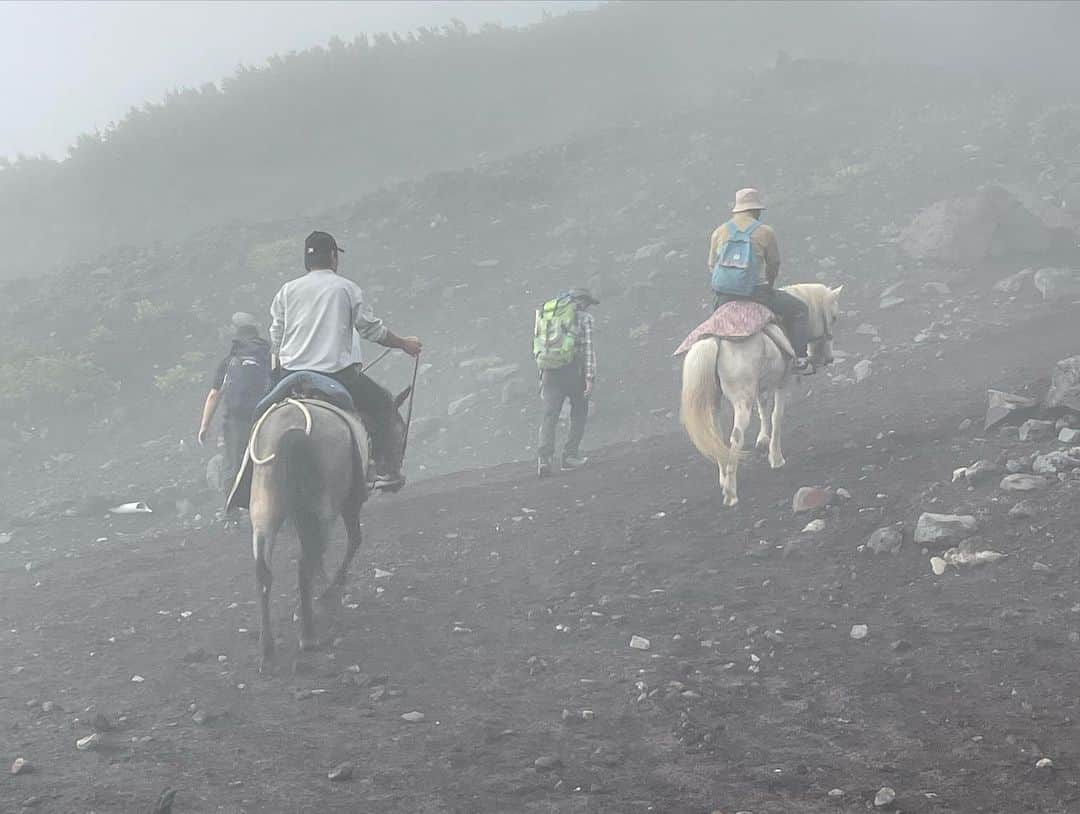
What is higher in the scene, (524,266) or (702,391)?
(702,391)

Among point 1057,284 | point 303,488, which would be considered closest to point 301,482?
point 303,488

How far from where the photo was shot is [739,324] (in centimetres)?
848

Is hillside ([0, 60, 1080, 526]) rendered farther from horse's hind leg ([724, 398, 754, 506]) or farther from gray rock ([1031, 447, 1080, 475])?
gray rock ([1031, 447, 1080, 475])

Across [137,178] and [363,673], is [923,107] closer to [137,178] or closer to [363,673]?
[137,178]

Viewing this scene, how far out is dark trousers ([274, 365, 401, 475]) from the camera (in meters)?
7.32

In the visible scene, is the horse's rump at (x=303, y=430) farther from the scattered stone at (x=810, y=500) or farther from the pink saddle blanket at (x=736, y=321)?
the scattered stone at (x=810, y=500)

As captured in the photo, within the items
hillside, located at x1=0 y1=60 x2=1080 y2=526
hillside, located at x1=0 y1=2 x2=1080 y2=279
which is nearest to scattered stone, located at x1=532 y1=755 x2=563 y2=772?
hillside, located at x1=0 y1=60 x2=1080 y2=526

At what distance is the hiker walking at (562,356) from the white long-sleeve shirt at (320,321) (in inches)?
175

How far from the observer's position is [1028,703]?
4641mm

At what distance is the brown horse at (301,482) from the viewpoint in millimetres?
6270

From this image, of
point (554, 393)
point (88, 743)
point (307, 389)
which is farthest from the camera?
point (554, 393)

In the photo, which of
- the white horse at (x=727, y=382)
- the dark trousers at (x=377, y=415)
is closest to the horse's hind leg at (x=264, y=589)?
the dark trousers at (x=377, y=415)

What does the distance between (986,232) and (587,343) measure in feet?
25.8

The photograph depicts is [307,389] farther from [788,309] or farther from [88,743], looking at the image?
[788,309]
